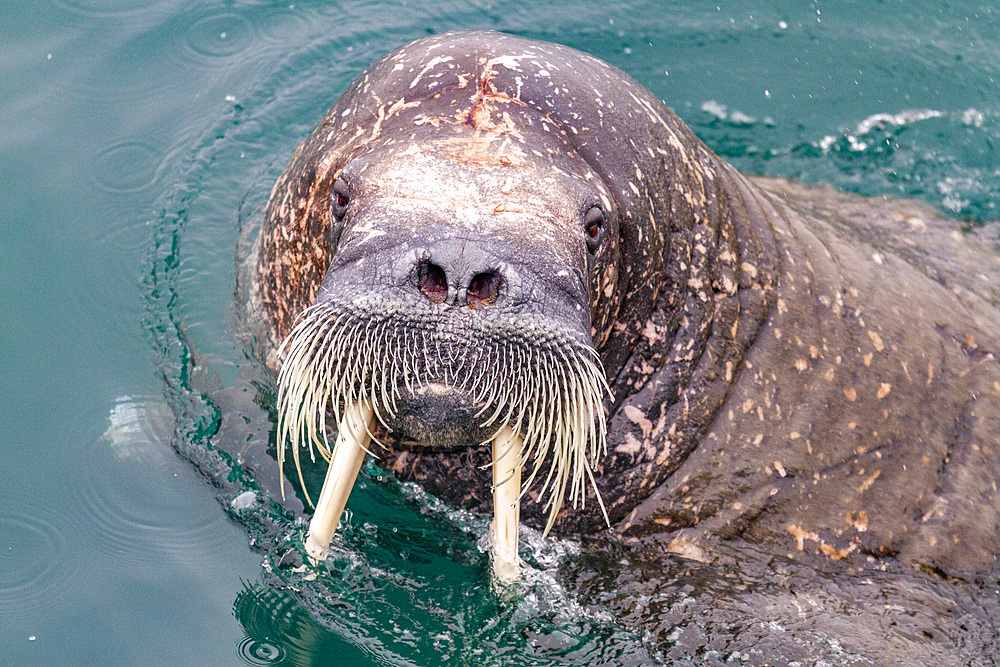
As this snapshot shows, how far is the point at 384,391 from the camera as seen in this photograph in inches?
149

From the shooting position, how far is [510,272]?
11.8ft

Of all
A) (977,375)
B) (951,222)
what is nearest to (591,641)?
(977,375)

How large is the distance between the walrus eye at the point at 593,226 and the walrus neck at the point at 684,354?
68 cm

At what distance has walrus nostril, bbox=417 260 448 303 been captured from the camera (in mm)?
3621

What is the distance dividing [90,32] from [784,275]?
6304mm

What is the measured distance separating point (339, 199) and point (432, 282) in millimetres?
831

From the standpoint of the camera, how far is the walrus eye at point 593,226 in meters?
4.18

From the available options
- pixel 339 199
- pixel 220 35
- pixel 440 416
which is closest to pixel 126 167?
pixel 220 35

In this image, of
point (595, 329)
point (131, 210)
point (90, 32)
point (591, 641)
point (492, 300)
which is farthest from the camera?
point (90, 32)

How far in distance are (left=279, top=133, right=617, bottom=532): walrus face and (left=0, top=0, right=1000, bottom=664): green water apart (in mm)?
1532

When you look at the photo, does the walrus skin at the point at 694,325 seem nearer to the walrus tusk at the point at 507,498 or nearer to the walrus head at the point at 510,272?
the walrus head at the point at 510,272

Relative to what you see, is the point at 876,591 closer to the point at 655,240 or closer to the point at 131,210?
the point at 655,240

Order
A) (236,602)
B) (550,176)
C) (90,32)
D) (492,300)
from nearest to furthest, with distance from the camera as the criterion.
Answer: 1. (492,300)
2. (550,176)
3. (236,602)
4. (90,32)

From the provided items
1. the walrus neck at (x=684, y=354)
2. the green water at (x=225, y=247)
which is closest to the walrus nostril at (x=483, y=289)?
the walrus neck at (x=684, y=354)
